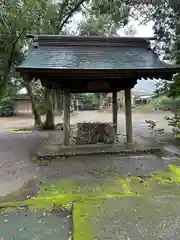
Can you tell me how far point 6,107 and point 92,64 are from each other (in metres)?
20.8

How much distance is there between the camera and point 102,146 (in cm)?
738

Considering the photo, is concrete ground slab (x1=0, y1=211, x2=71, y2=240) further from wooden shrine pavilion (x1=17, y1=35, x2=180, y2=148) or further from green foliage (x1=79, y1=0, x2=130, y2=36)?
green foliage (x1=79, y1=0, x2=130, y2=36)

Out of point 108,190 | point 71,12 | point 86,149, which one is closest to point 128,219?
Result: point 108,190

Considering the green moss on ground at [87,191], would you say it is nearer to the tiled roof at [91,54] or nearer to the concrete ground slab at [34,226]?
the concrete ground slab at [34,226]

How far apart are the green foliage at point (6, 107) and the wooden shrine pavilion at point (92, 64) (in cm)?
1862

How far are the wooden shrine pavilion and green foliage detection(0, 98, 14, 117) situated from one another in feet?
61.1

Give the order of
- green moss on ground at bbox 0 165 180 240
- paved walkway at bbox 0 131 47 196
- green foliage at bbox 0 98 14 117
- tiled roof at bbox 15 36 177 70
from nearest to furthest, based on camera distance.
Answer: green moss on ground at bbox 0 165 180 240 → paved walkway at bbox 0 131 47 196 → tiled roof at bbox 15 36 177 70 → green foliage at bbox 0 98 14 117

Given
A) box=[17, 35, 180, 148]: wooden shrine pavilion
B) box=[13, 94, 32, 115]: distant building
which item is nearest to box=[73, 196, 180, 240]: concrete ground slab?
box=[17, 35, 180, 148]: wooden shrine pavilion

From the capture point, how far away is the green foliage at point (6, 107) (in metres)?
24.9

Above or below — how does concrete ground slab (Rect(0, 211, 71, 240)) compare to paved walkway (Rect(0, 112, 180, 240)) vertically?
below

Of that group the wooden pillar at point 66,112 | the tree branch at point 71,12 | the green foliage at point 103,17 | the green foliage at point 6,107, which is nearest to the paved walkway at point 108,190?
the wooden pillar at point 66,112

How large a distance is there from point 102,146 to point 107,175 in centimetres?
245

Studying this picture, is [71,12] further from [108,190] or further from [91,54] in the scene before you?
[108,190]

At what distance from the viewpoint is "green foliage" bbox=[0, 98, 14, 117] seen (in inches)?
981
